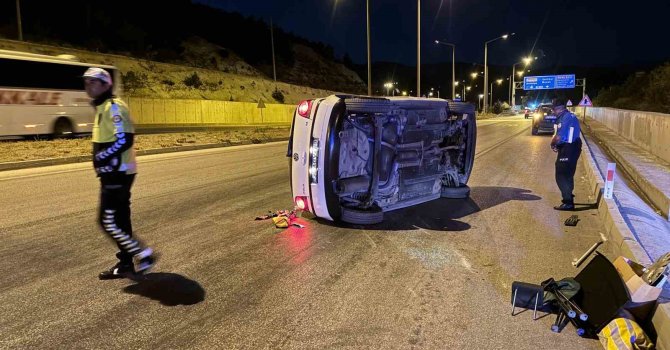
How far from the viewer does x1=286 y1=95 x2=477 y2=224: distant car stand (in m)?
5.93

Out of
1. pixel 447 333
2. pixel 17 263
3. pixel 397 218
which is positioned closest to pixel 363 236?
pixel 397 218

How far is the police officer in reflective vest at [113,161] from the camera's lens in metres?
4.23

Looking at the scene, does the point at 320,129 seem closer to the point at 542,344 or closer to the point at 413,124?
the point at 413,124

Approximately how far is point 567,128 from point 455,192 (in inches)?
78.8

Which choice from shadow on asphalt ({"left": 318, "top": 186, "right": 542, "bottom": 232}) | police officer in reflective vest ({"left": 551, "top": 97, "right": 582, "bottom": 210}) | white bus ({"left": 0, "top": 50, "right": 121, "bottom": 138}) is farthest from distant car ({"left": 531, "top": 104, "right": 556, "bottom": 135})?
white bus ({"left": 0, "top": 50, "right": 121, "bottom": 138})

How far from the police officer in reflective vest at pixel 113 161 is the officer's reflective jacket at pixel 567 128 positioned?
6.28 metres

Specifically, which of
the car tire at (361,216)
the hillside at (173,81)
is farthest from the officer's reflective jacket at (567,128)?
the hillside at (173,81)

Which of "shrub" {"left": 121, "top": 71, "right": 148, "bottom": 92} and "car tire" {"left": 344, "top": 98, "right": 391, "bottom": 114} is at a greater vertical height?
"shrub" {"left": 121, "top": 71, "right": 148, "bottom": 92}

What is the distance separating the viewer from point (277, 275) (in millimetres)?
4660

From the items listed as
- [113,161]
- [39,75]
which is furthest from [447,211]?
[39,75]

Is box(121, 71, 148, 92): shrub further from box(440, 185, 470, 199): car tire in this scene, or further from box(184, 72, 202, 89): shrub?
box(440, 185, 470, 199): car tire

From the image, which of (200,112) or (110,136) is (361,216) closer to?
(110,136)

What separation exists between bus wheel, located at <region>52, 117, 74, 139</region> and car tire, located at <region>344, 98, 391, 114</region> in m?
16.3

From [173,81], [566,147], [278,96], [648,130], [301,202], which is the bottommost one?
[301,202]
